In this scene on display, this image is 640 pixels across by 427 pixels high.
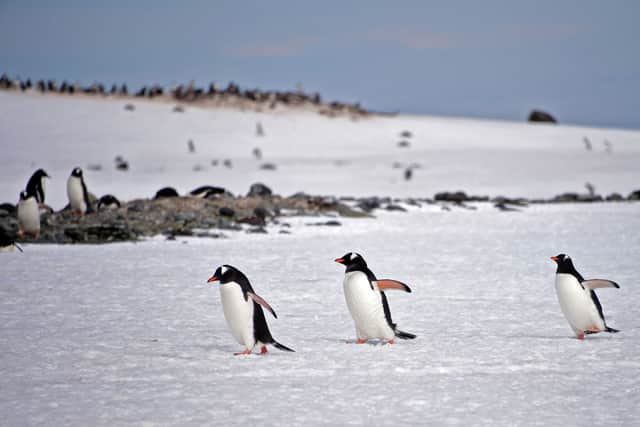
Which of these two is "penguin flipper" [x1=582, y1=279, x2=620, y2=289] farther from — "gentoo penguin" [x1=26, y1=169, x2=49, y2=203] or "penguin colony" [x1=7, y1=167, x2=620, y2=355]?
"gentoo penguin" [x1=26, y1=169, x2=49, y2=203]

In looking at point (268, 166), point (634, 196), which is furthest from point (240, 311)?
point (268, 166)

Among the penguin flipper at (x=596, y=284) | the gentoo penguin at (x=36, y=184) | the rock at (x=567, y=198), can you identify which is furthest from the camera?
the rock at (x=567, y=198)

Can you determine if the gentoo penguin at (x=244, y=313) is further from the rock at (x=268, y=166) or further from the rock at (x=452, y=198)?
the rock at (x=268, y=166)

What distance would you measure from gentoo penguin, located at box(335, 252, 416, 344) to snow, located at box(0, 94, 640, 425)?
6.0 inches

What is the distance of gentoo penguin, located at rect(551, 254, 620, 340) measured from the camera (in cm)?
685

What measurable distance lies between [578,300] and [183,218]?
379 inches

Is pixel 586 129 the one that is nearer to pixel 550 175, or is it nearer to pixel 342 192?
pixel 550 175

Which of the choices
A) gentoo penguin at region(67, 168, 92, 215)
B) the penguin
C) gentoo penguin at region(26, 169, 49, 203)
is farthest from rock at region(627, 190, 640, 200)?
gentoo penguin at region(26, 169, 49, 203)

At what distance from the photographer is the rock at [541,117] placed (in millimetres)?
54344

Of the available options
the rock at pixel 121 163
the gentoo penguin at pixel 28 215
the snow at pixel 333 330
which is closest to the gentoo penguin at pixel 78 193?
the gentoo penguin at pixel 28 215

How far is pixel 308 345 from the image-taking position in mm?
6879

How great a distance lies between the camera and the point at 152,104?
43062mm

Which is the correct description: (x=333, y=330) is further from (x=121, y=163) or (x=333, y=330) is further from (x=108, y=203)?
(x=121, y=163)

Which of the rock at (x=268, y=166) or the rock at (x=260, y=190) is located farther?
the rock at (x=268, y=166)
